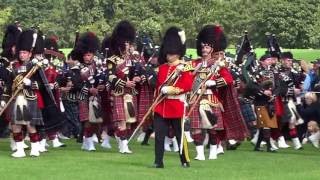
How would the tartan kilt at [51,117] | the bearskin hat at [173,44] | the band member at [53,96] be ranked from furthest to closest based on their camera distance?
the tartan kilt at [51,117] < the band member at [53,96] < the bearskin hat at [173,44]

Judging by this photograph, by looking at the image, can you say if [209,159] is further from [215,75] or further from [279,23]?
[279,23]

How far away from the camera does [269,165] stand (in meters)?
11.4

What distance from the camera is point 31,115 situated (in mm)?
12000

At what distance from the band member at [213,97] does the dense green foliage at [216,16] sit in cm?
3665

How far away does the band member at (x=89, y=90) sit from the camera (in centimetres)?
1330

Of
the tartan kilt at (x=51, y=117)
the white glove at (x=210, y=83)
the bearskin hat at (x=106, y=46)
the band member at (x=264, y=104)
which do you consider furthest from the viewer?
the bearskin hat at (x=106, y=46)

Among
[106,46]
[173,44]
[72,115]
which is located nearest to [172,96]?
[173,44]

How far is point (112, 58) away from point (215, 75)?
6.68ft

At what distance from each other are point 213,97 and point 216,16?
39930 millimetres

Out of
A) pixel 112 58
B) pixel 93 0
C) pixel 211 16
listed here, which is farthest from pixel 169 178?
pixel 93 0

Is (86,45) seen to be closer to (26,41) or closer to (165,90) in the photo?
(26,41)

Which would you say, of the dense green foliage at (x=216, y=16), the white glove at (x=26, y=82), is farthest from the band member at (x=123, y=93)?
the dense green foliage at (x=216, y=16)

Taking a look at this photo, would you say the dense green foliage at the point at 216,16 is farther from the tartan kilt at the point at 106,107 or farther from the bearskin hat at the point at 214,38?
the bearskin hat at the point at 214,38

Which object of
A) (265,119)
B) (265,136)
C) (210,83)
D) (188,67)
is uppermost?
(188,67)
